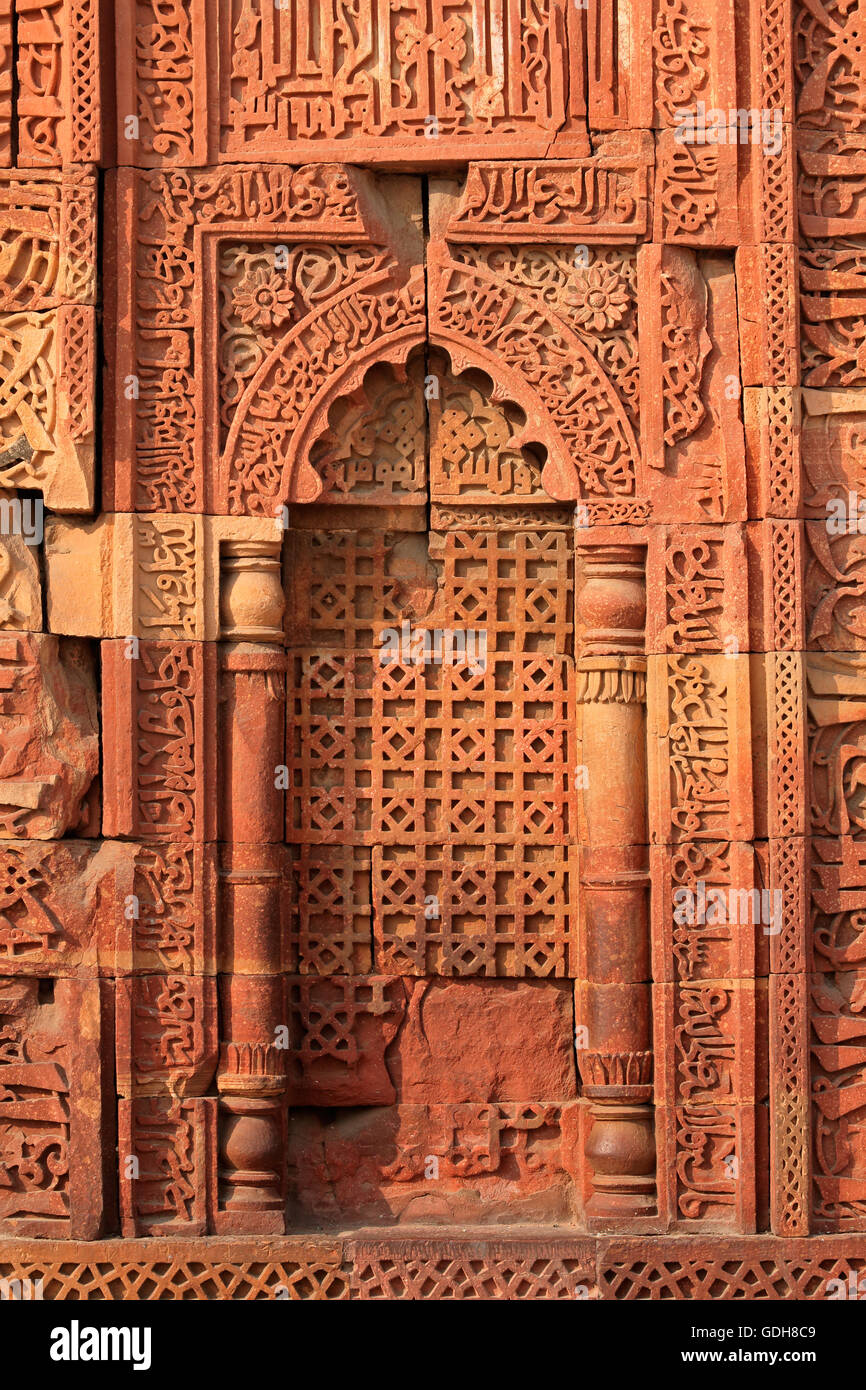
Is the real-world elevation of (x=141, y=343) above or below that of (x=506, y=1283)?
above

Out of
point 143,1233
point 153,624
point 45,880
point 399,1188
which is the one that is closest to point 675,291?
point 153,624

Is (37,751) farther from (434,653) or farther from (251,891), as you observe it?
(434,653)

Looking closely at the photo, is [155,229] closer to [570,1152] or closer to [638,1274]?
[570,1152]

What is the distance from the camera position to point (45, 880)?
6.12 metres

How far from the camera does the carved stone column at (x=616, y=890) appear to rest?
6203 millimetres

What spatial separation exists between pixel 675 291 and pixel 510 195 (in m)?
0.78

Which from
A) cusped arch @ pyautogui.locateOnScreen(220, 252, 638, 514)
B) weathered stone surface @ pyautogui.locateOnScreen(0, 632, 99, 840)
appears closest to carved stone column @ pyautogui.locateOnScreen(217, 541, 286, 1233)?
cusped arch @ pyautogui.locateOnScreen(220, 252, 638, 514)

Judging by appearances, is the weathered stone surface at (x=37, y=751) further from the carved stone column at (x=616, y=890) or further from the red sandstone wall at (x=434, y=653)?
the carved stone column at (x=616, y=890)

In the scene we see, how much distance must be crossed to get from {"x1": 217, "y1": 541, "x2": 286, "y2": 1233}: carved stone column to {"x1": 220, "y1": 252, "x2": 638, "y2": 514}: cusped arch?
0.40 m

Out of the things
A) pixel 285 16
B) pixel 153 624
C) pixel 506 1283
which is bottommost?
pixel 506 1283

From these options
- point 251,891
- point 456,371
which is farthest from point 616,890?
point 456,371

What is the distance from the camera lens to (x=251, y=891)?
20.3 feet

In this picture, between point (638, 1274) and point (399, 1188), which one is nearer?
point (638, 1274)

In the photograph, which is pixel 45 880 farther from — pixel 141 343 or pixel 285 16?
pixel 285 16
